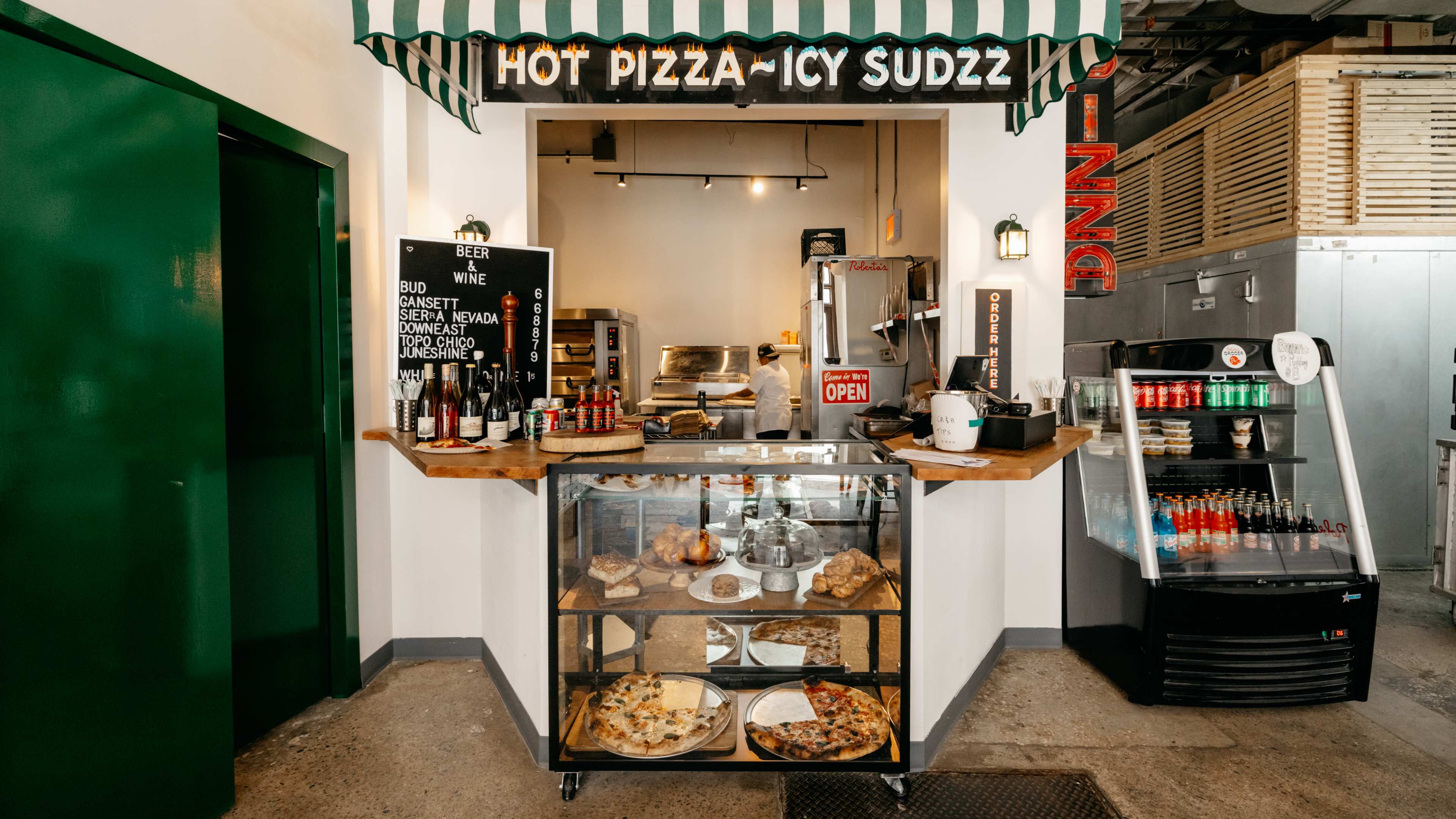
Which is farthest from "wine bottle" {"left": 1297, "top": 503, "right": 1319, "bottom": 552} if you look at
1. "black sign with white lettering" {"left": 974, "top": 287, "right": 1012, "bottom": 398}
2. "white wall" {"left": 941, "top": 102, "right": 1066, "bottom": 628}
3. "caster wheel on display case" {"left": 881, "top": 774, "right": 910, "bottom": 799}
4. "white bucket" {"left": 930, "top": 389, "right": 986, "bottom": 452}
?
"caster wheel on display case" {"left": 881, "top": 774, "right": 910, "bottom": 799}

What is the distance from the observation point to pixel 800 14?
227cm

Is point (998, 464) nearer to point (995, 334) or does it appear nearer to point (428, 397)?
point (995, 334)

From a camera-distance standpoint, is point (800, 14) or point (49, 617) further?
point (800, 14)

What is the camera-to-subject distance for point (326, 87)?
117 inches

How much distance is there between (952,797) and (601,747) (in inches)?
48.9

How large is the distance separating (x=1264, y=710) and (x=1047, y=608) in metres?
0.98

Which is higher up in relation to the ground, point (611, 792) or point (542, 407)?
point (542, 407)

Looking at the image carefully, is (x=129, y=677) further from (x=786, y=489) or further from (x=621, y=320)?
(x=621, y=320)

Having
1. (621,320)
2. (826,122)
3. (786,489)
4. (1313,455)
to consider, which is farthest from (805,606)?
(826,122)

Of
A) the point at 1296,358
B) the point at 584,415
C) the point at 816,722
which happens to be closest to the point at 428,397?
the point at 584,415

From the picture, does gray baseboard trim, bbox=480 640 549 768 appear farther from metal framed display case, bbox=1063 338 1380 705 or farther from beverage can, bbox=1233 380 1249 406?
beverage can, bbox=1233 380 1249 406

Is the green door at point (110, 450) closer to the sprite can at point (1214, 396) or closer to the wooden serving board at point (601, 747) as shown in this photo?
the wooden serving board at point (601, 747)

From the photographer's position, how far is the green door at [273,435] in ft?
8.57

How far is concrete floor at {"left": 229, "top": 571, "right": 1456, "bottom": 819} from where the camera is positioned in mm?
2320
